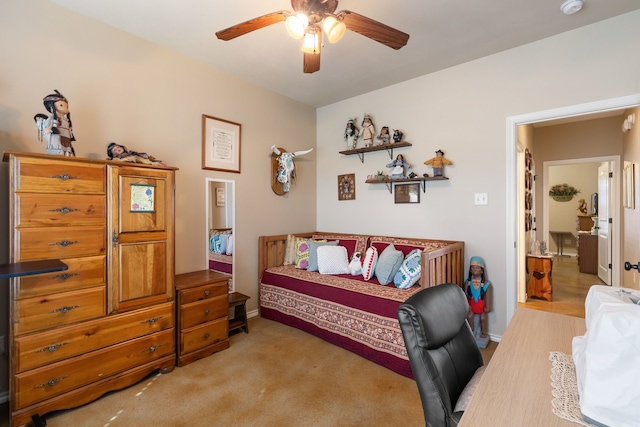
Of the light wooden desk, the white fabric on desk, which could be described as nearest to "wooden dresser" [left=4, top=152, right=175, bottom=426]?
the light wooden desk

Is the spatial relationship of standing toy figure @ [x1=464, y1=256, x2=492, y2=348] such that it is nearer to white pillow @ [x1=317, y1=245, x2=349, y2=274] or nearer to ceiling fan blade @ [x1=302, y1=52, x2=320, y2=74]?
white pillow @ [x1=317, y1=245, x2=349, y2=274]

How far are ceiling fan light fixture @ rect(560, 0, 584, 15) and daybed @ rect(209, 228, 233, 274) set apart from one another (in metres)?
3.24

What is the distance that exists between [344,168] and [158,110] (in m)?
2.16

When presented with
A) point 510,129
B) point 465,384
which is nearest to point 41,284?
point 465,384

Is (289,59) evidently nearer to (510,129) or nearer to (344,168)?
(344,168)

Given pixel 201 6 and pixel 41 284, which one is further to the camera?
pixel 201 6

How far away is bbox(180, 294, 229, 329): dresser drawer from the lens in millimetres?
2290

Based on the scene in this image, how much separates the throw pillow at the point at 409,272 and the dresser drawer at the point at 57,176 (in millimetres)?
2324

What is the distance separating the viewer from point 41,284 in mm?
1672

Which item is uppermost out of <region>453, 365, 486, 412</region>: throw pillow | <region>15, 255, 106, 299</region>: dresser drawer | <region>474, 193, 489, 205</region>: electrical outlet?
<region>474, 193, 489, 205</region>: electrical outlet

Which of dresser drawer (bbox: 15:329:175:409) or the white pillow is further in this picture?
the white pillow

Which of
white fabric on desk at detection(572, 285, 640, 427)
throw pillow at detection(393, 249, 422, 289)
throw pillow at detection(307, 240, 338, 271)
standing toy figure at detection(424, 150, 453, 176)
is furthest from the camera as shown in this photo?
throw pillow at detection(307, 240, 338, 271)

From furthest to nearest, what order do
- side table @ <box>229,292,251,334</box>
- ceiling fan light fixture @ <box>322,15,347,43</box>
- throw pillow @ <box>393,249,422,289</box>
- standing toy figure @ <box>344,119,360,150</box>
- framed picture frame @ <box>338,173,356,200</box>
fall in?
framed picture frame @ <box>338,173,356,200</box>
standing toy figure @ <box>344,119,360,150</box>
side table @ <box>229,292,251,334</box>
throw pillow @ <box>393,249,422,289</box>
ceiling fan light fixture @ <box>322,15,347,43</box>

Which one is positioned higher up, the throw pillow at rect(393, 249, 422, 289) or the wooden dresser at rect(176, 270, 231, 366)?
the throw pillow at rect(393, 249, 422, 289)
